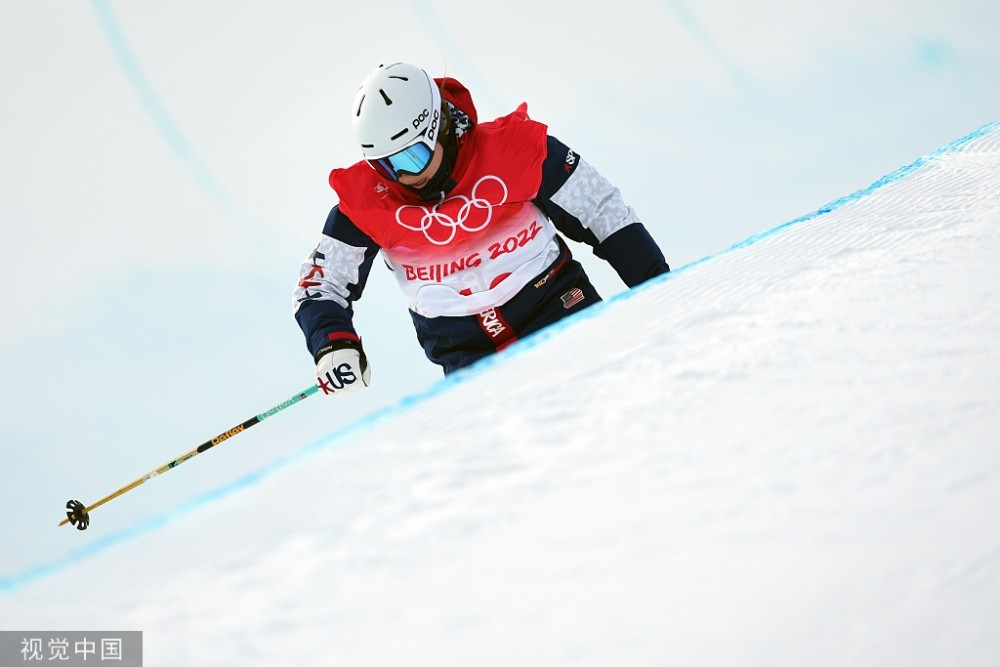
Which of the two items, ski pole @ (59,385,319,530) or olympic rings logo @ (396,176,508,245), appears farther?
ski pole @ (59,385,319,530)

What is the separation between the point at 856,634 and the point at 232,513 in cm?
58

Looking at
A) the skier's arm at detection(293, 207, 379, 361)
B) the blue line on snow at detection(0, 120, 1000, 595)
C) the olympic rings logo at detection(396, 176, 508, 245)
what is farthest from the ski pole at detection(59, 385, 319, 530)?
the blue line on snow at detection(0, 120, 1000, 595)

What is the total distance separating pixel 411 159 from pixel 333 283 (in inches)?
16.5

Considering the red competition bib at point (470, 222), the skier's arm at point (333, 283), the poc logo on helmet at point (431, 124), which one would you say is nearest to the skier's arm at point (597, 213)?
the red competition bib at point (470, 222)

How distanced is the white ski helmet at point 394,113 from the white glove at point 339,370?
19.5 inches

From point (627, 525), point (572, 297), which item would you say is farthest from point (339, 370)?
point (627, 525)

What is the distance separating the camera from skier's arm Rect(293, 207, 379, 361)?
7.35 ft

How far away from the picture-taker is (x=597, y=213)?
2311mm

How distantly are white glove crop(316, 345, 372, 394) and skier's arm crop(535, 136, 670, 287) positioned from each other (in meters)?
0.62

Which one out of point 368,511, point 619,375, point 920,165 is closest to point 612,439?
point 619,375

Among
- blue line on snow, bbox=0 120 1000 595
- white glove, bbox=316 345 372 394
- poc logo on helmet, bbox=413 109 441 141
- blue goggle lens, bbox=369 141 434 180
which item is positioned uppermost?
poc logo on helmet, bbox=413 109 441 141

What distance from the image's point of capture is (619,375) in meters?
0.96

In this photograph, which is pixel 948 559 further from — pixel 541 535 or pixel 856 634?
pixel 541 535

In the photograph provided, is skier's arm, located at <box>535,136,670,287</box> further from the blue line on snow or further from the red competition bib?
the blue line on snow
